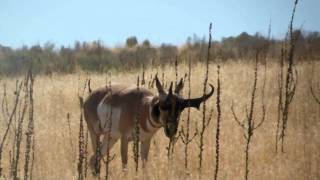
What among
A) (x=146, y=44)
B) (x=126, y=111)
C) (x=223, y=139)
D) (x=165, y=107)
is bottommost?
(x=223, y=139)

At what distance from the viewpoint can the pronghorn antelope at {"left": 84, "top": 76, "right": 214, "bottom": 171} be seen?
27.0ft

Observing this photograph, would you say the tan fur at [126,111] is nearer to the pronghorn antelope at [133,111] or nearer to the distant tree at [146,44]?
the pronghorn antelope at [133,111]

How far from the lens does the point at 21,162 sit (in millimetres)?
10461

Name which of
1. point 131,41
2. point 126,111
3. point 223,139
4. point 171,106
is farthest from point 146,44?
point 171,106

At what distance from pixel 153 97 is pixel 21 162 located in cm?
308

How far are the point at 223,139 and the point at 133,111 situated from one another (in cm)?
260

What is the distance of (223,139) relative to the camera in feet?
36.6

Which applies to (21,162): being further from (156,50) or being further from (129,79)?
(156,50)

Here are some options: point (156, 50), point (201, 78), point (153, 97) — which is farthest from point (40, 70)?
point (153, 97)

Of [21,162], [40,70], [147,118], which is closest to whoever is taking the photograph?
[147,118]

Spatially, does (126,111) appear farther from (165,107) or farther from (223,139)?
(223,139)

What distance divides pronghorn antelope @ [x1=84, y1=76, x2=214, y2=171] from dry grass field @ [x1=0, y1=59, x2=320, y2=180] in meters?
0.45

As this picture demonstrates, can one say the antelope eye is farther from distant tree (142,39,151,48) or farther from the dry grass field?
distant tree (142,39,151,48)

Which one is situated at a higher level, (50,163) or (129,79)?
(129,79)
